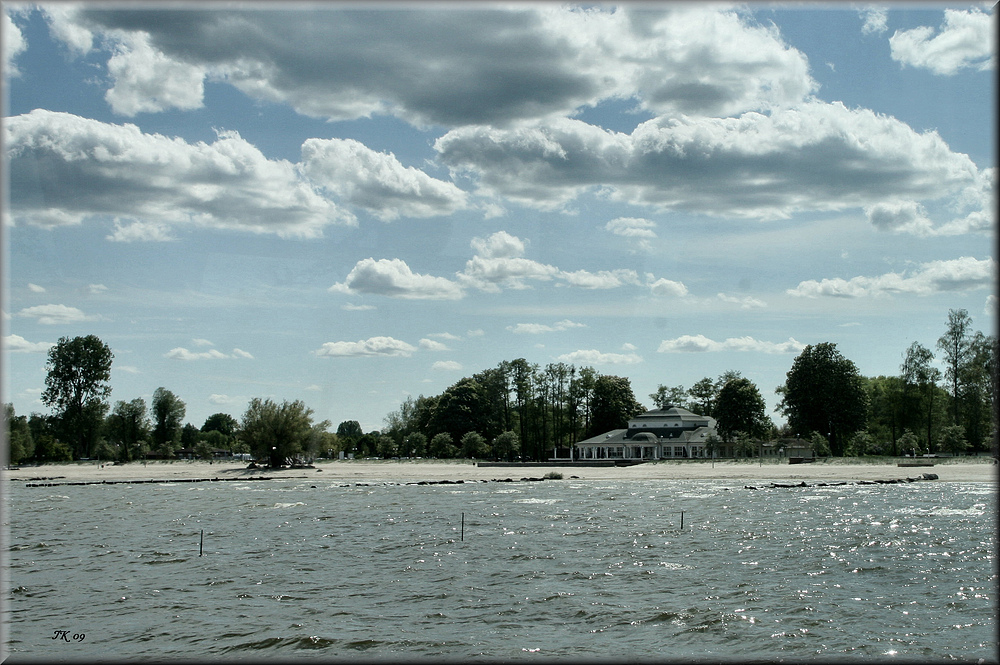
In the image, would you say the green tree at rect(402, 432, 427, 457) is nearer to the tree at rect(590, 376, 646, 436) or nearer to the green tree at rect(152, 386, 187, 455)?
the tree at rect(590, 376, 646, 436)

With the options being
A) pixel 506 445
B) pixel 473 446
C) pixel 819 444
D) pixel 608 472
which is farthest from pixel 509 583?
pixel 473 446

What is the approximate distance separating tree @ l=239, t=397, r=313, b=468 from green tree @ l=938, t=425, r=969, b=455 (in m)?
65.5

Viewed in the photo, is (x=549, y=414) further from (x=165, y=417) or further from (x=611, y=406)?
(x=165, y=417)

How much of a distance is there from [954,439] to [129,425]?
103m

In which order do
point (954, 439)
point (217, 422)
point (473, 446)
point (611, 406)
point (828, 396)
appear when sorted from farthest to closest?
point (217, 422) < point (611, 406) < point (473, 446) < point (828, 396) < point (954, 439)

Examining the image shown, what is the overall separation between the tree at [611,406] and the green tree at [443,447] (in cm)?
2001

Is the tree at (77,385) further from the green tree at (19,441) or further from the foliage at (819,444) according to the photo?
the foliage at (819,444)

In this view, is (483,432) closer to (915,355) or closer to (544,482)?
(544,482)

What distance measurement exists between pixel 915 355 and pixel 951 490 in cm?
4362

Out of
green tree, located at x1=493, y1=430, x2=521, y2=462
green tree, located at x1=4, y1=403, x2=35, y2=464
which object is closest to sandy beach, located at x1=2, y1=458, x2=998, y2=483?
green tree, located at x1=4, y1=403, x2=35, y2=464

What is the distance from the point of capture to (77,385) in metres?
93.6

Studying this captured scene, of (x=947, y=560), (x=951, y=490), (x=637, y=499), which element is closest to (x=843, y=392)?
(x=951, y=490)

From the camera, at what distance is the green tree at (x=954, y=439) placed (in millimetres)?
75812

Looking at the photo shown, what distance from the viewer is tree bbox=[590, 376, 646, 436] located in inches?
4058
